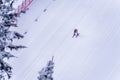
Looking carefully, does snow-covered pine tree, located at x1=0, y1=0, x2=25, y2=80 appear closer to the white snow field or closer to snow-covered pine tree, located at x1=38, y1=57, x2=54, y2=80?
snow-covered pine tree, located at x1=38, y1=57, x2=54, y2=80

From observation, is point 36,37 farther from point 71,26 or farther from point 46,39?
point 71,26

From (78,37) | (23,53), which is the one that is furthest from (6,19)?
(78,37)

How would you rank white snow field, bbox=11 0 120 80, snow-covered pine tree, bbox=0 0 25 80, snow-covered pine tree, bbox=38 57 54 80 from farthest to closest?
white snow field, bbox=11 0 120 80 < snow-covered pine tree, bbox=38 57 54 80 < snow-covered pine tree, bbox=0 0 25 80

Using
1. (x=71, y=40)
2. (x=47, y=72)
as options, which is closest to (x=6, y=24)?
(x=47, y=72)

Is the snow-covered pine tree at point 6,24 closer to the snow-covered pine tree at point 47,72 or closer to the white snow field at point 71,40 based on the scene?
the snow-covered pine tree at point 47,72

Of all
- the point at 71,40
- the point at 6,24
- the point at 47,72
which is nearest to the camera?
the point at 6,24

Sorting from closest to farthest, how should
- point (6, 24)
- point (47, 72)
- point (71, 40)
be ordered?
point (6, 24)
point (47, 72)
point (71, 40)

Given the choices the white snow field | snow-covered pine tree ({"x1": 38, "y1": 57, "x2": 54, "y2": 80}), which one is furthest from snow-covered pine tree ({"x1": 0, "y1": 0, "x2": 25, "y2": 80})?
the white snow field

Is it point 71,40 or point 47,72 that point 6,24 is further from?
point 71,40
